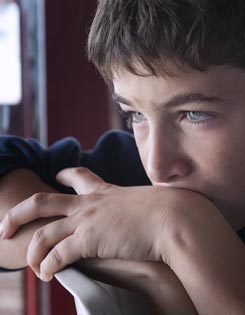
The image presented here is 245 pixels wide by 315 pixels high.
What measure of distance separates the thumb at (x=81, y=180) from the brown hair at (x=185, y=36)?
16 cm

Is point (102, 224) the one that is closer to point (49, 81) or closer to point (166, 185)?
point (166, 185)

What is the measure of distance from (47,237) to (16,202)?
137 millimetres

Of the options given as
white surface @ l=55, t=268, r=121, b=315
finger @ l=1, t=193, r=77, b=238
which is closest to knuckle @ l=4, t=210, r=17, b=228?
finger @ l=1, t=193, r=77, b=238

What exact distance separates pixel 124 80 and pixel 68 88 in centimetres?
86

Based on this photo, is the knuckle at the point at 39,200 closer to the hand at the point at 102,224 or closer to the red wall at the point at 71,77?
the hand at the point at 102,224

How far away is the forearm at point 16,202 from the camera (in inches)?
29.6

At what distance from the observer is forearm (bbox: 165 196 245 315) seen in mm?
583

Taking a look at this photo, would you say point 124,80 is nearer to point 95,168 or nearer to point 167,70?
point 167,70

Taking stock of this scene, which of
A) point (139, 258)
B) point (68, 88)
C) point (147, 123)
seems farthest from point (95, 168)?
point (68, 88)

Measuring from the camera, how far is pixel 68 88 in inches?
62.6

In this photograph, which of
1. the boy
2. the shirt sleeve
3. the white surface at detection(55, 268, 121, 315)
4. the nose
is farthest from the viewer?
the shirt sleeve

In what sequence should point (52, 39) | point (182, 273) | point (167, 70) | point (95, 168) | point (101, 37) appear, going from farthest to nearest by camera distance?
point (52, 39), point (95, 168), point (101, 37), point (167, 70), point (182, 273)

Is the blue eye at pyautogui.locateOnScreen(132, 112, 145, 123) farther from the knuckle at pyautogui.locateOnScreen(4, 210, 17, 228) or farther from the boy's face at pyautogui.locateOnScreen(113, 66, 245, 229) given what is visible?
the knuckle at pyautogui.locateOnScreen(4, 210, 17, 228)

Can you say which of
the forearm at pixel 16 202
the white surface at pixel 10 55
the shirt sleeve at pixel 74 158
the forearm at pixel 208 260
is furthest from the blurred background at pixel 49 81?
the forearm at pixel 208 260
